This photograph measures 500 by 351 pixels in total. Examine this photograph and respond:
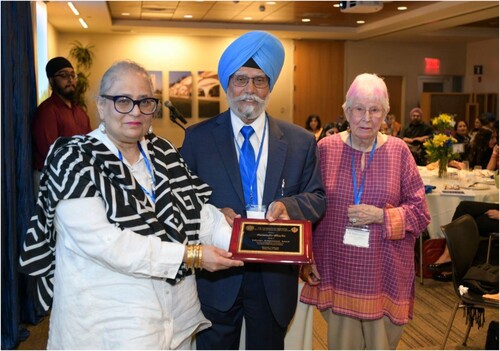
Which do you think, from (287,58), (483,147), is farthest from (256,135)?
(287,58)

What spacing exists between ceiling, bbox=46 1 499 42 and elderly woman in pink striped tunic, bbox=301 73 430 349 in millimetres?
6642

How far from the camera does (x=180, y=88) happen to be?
47.1 ft

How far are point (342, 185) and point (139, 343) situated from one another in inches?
46.0

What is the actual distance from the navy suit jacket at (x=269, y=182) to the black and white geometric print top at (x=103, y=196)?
296mm

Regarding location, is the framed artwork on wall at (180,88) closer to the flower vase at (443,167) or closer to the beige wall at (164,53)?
the beige wall at (164,53)

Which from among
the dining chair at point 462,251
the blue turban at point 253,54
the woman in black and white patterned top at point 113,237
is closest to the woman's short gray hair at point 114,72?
the woman in black and white patterned top at point 113,237

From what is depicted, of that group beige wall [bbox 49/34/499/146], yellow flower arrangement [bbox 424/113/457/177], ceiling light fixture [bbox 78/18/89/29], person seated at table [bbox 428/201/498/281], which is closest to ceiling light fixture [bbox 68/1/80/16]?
ceiling light fixture [bbox 78/18/89/29]

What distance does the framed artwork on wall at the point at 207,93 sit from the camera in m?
14.5

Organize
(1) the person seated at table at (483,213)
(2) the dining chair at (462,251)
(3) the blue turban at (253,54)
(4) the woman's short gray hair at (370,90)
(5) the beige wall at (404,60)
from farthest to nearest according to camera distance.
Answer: (5) the beige wall at (404,60)
(1) the person seated at table at (483,213)
(2) the dining chair at (462,251)
(4) the woman's short gray hair at (370,90)
(3) the blue turban at (253,54)

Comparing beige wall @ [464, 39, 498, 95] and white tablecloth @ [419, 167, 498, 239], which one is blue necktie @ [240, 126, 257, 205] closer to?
white tablecloth @ [419, 167, 498, 239]

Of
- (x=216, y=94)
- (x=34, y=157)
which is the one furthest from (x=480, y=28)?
(x=34, y=157)

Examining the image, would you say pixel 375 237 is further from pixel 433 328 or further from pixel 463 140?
pixel 463 140

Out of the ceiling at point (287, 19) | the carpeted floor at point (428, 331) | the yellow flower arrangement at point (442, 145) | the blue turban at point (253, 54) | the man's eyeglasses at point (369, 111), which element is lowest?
the carpeted floor at point (428, 331)

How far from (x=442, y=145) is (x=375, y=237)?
3.96m
